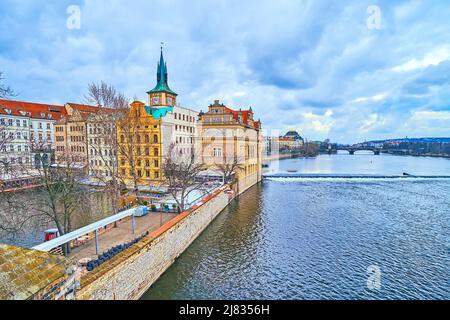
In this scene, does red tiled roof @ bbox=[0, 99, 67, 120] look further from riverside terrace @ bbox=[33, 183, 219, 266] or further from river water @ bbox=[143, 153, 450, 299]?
river water @ bbox=[143, 153, 450, 299]

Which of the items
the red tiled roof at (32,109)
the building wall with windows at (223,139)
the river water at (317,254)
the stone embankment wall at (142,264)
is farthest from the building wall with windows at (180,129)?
the red tiled roof at (32,109)

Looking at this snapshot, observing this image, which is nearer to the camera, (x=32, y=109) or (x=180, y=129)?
(x=180, y=129)

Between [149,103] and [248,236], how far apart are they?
24.8m

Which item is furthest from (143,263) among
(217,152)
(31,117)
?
(31,117)

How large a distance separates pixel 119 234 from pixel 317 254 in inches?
417

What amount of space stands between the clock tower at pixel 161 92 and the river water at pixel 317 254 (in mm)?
17698

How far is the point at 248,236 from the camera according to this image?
52.4 feet

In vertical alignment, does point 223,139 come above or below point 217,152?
above

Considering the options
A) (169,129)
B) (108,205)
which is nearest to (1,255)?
(108,205)

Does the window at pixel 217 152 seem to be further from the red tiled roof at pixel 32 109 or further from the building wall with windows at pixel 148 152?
the red tiled roof at pixel 32 109

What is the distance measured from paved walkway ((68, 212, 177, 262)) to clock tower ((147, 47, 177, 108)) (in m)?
20.5

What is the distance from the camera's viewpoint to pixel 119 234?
1245 centimetres

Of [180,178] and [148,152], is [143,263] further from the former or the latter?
[148,152]
